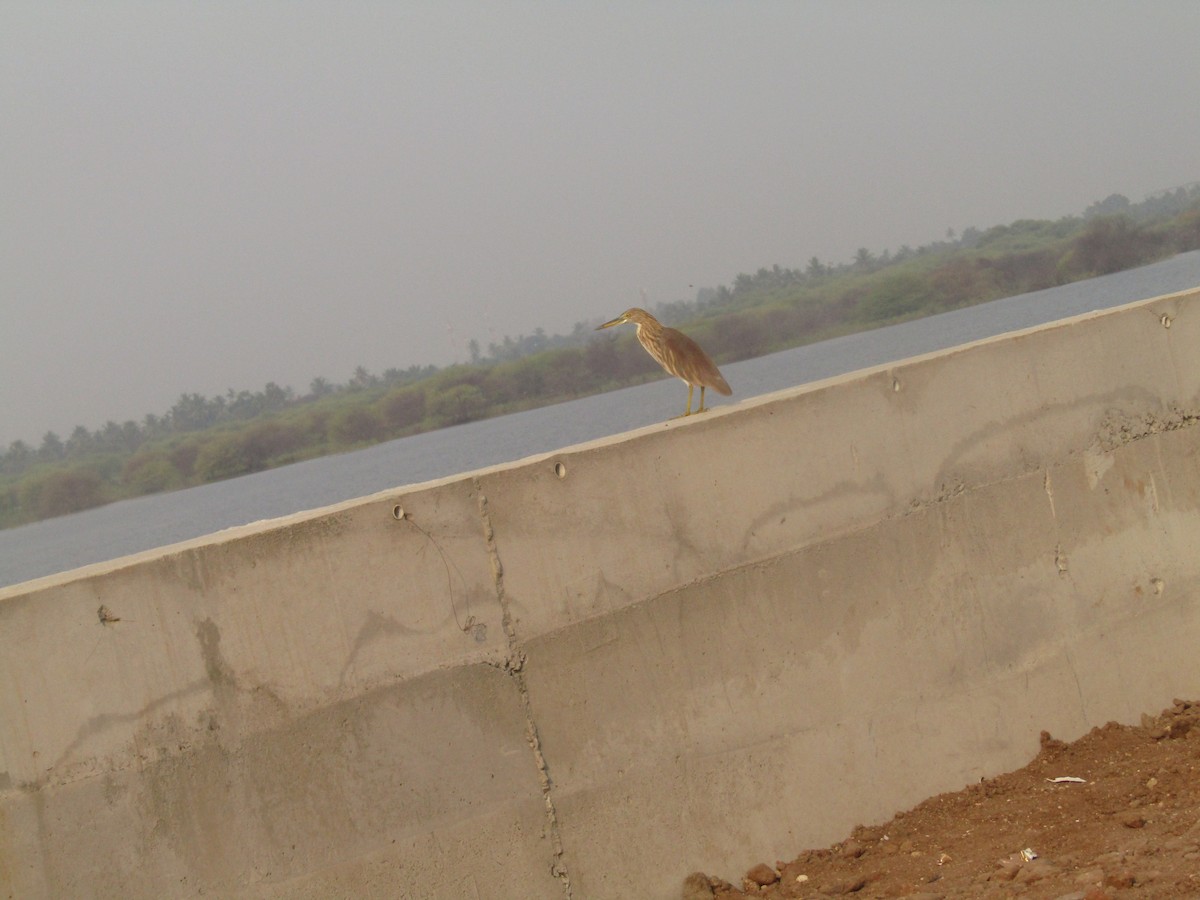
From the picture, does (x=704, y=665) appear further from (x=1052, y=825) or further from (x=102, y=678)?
(x=102, y=678)

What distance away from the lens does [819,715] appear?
5.09 m

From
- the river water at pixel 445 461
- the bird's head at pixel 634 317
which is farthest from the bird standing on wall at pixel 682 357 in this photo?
the river water at pixel 445 461

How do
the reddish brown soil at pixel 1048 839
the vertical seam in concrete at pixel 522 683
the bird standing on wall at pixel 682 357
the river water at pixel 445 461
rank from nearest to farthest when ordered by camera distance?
the reddish brown soil at pixel 1048 839
the vertical seam in concrete at pixel 522 683
the bird standing on wall at pixel 682 357
the river water at pixel 445 461

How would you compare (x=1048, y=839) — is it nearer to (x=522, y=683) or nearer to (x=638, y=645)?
(x=638, y=645)

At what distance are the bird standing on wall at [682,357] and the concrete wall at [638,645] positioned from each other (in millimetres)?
934

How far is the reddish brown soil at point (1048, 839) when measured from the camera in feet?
13.3

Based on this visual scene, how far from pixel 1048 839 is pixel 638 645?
5.69 ft

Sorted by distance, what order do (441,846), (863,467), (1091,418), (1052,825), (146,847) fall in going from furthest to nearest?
1. (1091,418)
2. (863,467)
3. (1052,825)
4. (441,846)
5. (146,847)

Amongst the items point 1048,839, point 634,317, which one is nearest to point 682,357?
point 634,317

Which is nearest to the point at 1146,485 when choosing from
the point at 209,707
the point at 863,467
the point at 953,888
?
the point at 863,467

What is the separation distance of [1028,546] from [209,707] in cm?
362

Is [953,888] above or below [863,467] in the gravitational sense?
below

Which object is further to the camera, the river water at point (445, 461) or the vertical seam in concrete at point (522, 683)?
the river water at point (445, 461)

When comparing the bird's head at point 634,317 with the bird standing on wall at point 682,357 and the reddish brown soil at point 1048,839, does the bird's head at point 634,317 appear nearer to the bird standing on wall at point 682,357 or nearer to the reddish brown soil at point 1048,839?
the bird standing on wall at point 682,357
